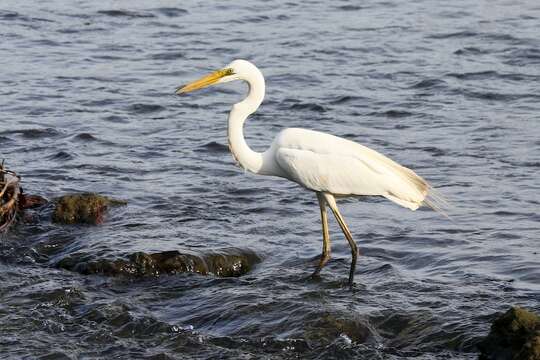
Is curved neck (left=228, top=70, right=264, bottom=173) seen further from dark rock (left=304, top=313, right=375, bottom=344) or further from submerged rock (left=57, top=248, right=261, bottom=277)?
dark rock (left=304, top=313, right=375, bottom=344)

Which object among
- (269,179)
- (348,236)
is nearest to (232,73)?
(348,236)

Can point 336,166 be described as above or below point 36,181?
above

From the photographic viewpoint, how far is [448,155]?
468 inches

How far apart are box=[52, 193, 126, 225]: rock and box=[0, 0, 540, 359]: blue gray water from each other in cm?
13

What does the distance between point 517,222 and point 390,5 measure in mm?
10533

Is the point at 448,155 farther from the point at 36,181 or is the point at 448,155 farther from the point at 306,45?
the point at 306,45

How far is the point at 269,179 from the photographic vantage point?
11383 mm

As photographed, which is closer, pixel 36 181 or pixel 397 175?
pixel 397 175

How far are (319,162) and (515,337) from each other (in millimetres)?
2584

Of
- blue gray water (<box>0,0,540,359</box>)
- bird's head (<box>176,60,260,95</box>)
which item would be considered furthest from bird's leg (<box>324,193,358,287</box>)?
bird's head (<box>176,60,260,95</box>)

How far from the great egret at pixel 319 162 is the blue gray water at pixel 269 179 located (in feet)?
2.19

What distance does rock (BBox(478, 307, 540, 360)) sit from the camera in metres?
6.23

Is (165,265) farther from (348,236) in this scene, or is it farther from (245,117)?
(348,236)

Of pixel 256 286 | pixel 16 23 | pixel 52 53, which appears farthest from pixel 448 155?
pixel 16 23
